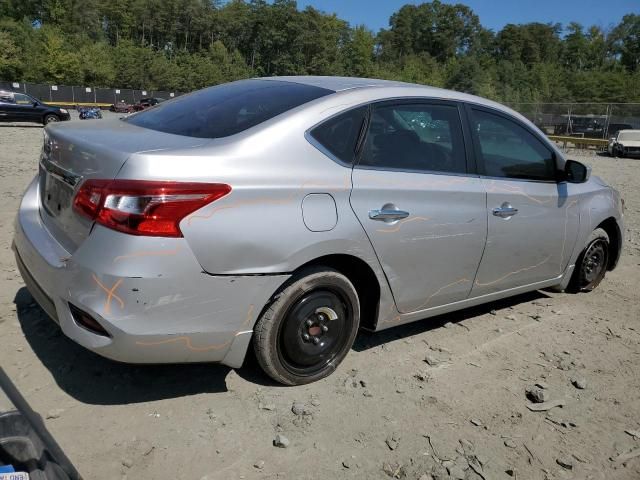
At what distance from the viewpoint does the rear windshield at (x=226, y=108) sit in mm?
2938

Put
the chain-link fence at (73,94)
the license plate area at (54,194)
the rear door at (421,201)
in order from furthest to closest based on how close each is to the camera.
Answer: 1. the chain-link fence at (73,94)
2. the rear door at (421,201)
3. the license plate area at (54,194)

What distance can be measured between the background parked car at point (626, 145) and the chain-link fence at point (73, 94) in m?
47.8

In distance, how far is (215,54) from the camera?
105312mm

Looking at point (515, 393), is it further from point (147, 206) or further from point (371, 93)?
point (147, 206)

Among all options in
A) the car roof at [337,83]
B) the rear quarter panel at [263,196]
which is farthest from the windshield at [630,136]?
the rear quarter panel at [263,196]

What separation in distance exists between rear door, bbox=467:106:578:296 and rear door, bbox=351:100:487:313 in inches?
6.2

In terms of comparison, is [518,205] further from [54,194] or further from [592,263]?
[54,194]

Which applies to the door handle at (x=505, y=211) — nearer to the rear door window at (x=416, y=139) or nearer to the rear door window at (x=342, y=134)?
the rear door window at (x=416, y=139)

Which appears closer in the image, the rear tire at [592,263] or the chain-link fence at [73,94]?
the rear tire at [592,263]

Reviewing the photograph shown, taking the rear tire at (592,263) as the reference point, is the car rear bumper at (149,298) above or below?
above

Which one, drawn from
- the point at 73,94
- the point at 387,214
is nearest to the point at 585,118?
the point at 387,214

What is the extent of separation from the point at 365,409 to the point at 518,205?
6.04 ft

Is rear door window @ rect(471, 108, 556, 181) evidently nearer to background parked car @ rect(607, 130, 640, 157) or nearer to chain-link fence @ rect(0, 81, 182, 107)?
background parked car @ rect(607, 130, 640, 157)

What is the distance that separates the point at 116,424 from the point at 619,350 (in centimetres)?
337
